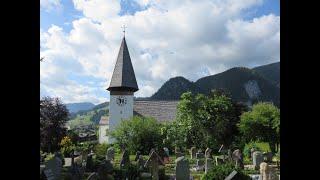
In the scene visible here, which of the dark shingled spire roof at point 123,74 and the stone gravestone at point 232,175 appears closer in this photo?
the stone gravestone at point 232,175

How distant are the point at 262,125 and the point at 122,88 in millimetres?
26193

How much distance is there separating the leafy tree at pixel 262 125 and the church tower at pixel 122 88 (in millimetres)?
22623

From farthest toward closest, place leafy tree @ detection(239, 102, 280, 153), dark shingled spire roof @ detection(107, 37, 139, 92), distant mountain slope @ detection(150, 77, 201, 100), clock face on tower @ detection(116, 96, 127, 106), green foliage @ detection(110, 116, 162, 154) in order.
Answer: distant mountain slope @ detection(150, 77, 201, 100), clock face on tower @ detection(116, 96, 127, 106), dark shingled spire roof @ detection(107, 37, 139, 92), leafy tree @ detection(239, 102, 280, 153), green foliage @ detection(110, 116, 162, 154)

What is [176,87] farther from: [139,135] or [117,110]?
[139,135]

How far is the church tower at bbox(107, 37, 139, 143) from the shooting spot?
53.6 metres

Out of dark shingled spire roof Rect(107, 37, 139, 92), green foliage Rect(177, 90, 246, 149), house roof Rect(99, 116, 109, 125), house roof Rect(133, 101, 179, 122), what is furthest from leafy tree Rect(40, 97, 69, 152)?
house roof Rect(99, 116, 109, 125)

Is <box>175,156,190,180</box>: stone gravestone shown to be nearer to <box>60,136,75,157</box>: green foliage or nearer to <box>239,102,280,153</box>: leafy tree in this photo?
<box>60,136,75,157</box>: green foliage

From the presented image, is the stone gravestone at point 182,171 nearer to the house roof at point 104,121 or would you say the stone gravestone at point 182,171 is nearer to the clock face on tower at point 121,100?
the clock face on tower at point 121,100

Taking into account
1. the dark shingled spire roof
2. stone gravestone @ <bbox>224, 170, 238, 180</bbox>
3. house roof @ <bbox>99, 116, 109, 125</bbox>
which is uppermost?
the dark shingled spire roof

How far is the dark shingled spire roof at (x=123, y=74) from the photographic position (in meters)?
53.6

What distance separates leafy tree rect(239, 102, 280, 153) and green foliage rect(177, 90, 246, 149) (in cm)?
370

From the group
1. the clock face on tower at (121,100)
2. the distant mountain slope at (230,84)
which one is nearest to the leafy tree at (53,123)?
the clock face on tower at (121,100)
